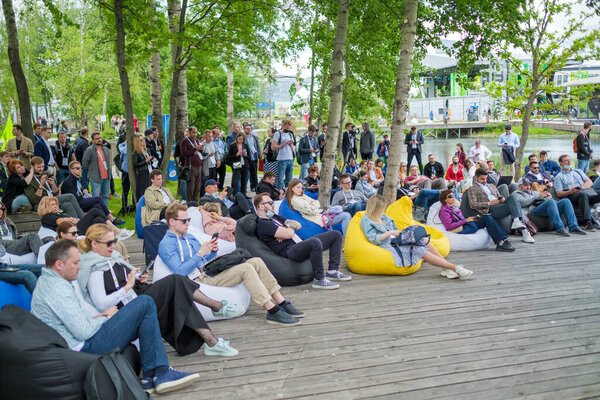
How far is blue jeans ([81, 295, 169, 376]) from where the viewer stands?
3920 mm

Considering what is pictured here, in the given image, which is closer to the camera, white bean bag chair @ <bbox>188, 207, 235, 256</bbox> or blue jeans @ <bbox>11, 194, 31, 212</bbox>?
white bean bag chair @ <bbox>188, 207, 235, 256</bbox>

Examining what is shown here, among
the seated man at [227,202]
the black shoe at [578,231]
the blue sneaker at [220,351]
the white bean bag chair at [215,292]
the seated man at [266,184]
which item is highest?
the seated man at [266,184]

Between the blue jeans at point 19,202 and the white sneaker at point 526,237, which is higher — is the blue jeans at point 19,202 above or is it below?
above

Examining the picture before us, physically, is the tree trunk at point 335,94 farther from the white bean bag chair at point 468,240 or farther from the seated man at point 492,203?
the seated man at point 492,203

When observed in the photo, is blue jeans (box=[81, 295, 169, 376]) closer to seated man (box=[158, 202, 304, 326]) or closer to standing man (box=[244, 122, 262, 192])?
seated man (box=[158, 202, 304, 326])

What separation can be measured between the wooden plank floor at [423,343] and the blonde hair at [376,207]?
81 centimetres

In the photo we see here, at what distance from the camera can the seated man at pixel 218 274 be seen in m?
5.36

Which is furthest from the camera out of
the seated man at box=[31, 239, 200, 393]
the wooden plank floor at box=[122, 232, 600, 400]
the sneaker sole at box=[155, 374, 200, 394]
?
the wooden plank floor at box=[122, 232, 600, 400]

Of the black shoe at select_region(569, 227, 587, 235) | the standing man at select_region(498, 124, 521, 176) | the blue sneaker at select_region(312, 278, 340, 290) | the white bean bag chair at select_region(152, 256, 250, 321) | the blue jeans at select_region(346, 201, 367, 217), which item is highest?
the standing man at select_region(498, 124, 521, 176)

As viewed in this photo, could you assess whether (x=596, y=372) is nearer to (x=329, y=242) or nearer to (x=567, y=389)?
(x=567, y=389)

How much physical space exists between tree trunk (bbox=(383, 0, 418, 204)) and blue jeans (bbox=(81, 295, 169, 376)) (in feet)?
18.9

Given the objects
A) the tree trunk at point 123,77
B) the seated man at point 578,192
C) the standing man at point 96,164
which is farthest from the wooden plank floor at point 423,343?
the standing man at point 96,164

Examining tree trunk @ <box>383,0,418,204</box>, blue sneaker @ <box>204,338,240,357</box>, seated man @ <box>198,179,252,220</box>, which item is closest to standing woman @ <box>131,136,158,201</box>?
seated man @ <box>198,179,252,220</box>

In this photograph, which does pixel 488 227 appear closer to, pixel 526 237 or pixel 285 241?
pixel 526 237
